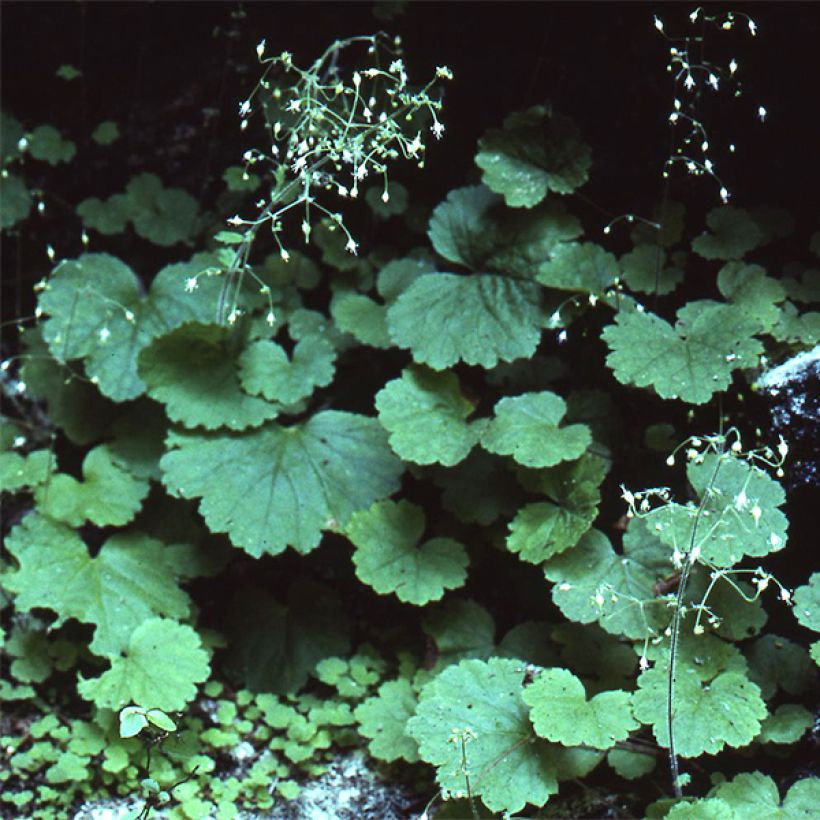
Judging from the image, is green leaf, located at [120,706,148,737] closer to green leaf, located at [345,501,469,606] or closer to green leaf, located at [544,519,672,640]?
green leaf, located at [345,501,469,606]

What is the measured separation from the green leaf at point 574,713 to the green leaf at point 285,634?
2.91 feet

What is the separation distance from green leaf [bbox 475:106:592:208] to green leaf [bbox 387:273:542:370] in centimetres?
30

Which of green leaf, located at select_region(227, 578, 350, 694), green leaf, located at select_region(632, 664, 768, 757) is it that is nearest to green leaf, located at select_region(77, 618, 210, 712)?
green leaf, located at select_region(227, 578, 350, 694)

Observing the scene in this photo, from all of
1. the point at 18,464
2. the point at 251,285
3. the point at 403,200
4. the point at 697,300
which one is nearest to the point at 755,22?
the point at 697,300

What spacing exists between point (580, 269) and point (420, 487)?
Result: 915mm

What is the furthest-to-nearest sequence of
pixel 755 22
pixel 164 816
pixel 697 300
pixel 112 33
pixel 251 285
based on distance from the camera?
1. pixel 112 33
2. pixel 251 285
3. pixel 697 300
4. pixel 755 22
5. pixel 164 816

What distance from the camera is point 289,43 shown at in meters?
3.62

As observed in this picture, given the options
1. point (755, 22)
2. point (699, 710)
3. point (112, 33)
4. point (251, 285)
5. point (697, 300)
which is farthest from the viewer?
point (112, 33)

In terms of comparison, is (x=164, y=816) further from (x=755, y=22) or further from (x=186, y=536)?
(x=755, y=22)

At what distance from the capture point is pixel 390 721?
286 centimetres

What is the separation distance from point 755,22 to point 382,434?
67.2 inches

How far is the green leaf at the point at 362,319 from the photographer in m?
3.24

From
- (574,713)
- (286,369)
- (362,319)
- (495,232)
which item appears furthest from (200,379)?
(574,713)

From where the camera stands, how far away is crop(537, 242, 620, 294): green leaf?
3057 millimetres
